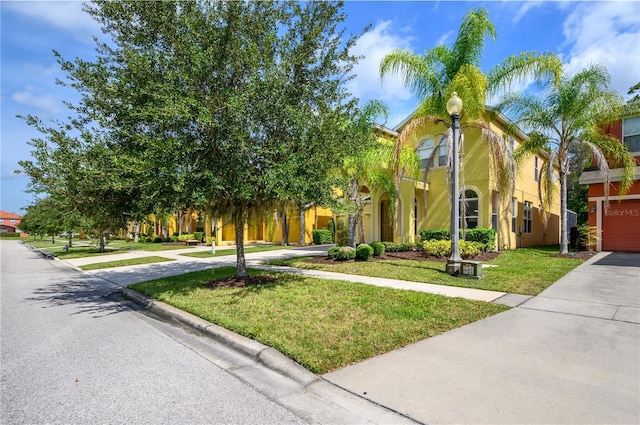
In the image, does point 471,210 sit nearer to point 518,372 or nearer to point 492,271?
point 492,271

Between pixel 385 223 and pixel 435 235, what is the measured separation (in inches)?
171

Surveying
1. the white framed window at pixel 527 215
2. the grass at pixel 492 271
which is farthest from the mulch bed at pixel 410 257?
the white framed window at pixel 527 215

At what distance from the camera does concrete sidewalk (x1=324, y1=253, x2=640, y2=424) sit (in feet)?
9.90

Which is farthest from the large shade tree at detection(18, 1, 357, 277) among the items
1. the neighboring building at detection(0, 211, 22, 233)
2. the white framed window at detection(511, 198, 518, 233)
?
the neighboring building at detection(0, 211, 22, 233)

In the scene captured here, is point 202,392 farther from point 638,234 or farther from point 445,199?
point 638,234

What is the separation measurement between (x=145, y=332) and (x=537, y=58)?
1551 cm

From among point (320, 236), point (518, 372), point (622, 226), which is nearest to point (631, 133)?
point (622, 226)

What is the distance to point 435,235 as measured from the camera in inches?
603

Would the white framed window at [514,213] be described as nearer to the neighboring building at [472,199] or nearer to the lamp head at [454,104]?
the neighboring building at [472,199]

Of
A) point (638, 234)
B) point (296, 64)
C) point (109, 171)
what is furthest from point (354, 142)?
point (638, 234)

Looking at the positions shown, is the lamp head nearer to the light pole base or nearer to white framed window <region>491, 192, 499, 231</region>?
the light pole base

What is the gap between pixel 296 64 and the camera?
25.2 ft

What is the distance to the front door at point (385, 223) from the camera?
19.1 m

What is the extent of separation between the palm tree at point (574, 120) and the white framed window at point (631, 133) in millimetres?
1012
